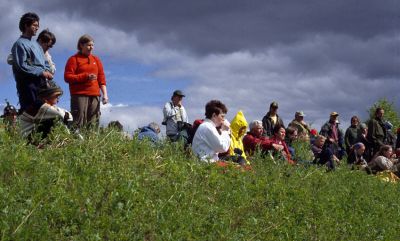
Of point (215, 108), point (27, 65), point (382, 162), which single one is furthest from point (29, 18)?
point (382, 162)

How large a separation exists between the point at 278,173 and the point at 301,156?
3.19m

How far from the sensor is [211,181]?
9352 mm

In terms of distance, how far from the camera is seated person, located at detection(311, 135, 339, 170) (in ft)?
52.2

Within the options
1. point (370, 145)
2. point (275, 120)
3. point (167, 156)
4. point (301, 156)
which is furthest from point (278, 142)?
point (370, 145)

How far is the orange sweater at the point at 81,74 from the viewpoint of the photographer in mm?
11656

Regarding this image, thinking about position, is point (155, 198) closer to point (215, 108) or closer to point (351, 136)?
point (215, 108)

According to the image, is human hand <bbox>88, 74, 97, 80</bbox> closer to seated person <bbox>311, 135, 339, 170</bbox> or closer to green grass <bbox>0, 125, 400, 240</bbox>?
green grass <bbox>0, 125, 400, 240</bbox>

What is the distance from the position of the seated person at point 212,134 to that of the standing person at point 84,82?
5.37 feet

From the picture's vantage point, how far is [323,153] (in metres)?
16.6

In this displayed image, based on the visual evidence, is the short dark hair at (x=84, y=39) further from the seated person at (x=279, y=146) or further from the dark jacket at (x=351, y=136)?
the dark jacket at (x=351, y=136)

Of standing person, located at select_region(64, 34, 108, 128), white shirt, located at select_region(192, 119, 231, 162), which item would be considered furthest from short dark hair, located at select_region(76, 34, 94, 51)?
white shirt, located at select_region(192, 119, 231, 162)

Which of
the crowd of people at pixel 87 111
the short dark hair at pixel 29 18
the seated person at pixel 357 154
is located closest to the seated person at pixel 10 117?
the crowd of people at pixel 87 111

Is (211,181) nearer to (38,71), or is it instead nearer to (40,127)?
(40,127)

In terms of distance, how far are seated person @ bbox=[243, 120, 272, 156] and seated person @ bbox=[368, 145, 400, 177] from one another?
510 cm
